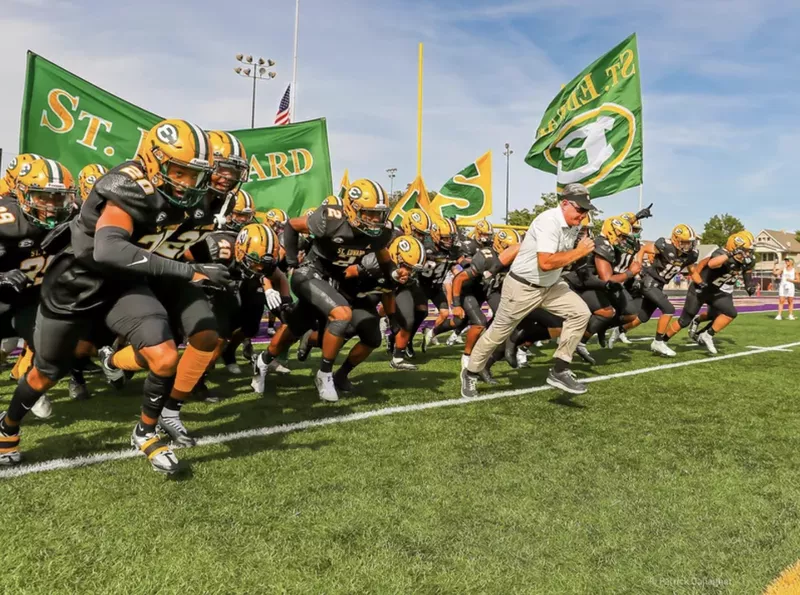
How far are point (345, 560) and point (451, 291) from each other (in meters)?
5.62

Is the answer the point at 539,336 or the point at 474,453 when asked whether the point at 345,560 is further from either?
the point at 539,336

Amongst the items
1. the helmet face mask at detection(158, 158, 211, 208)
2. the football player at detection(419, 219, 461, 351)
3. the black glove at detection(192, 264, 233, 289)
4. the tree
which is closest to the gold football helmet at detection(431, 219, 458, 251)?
the football player at detection(419, 219, 461, 351)

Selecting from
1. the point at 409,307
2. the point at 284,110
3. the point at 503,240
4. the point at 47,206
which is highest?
the point at 284,110

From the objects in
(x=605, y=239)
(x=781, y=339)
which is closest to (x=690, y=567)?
(x=605, y=239)

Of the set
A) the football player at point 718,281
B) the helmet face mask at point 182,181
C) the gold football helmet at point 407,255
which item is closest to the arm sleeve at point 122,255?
the helmet face mask at point 182,181

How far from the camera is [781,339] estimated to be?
38.4ft

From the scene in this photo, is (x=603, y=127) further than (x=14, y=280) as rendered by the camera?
Yes

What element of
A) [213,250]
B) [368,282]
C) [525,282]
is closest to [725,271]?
[525,282]

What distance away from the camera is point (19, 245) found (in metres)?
4.56

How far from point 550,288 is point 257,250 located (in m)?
2.72

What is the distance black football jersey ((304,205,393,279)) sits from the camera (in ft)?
18.6

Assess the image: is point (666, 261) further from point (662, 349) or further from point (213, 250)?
point (213, 250)

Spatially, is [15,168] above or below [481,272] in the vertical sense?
above

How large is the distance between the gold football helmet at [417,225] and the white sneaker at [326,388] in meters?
2.98
